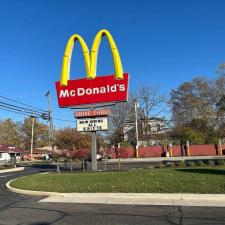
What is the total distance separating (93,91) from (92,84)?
457 millimetres

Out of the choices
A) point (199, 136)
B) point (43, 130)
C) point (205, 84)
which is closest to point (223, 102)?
point (199, 136)

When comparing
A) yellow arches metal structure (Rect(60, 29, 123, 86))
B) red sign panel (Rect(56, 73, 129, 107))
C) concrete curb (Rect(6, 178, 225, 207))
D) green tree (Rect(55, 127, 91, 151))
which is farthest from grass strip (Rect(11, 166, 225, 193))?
green tree (Rect(55, 127, 91, 151))

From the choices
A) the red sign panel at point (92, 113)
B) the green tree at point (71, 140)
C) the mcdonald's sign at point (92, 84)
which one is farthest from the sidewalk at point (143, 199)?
the green tree at point (71, 140)

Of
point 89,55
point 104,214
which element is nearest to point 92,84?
point 89,55

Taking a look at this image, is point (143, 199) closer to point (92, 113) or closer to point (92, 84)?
point (92, 113)

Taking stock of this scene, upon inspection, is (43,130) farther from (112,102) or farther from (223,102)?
(112,102)

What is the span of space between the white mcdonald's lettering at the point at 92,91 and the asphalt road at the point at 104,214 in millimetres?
11899

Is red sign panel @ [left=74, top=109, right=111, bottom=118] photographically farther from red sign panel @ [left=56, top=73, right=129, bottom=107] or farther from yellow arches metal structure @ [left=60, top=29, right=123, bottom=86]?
yellow arches metal structure @ [left=60, top=29, right=123, bottom=86]

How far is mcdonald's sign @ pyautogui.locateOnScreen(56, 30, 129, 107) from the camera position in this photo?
2297cm

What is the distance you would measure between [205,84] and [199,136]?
16.6 m

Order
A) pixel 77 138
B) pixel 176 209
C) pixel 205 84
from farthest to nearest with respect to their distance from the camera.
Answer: pixel 205 84
pixel 77 138
pixel 176 209

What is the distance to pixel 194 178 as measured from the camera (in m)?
15.9

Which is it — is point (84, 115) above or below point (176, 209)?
above

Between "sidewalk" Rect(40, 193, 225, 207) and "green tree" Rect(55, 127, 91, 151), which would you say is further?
"green tree" Rect(55, 127, 91, 151)
